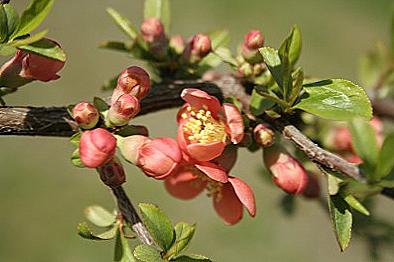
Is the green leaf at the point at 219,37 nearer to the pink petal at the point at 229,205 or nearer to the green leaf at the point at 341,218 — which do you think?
the pink petal at the point at 229,205

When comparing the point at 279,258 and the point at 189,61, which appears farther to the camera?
the point at 279,258

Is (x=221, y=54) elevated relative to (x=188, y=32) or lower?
elevated

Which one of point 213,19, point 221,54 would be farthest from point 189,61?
point 213,19

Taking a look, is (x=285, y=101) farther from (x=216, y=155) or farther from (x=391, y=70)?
(x=391, y=70)

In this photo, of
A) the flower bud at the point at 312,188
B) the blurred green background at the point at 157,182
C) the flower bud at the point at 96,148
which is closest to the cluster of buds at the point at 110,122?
the flower bud at the point at 96,148

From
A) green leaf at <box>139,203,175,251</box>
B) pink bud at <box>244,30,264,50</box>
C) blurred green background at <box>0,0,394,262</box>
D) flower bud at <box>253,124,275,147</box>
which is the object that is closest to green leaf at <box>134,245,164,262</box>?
green leaf at <box>139,203,175,251</box>

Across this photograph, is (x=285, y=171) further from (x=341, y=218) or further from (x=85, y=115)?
(x=85, y=115)

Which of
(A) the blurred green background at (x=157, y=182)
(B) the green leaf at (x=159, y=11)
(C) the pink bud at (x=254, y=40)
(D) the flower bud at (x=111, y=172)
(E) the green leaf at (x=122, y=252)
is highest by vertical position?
(C) the pink bud at (x=254, y=40)
